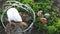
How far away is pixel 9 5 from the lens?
459 centimetres

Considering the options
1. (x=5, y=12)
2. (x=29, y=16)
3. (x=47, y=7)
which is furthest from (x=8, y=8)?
(x=47, y=7)

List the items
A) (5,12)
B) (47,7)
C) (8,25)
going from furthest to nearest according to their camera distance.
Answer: (47,7) < (5,12) < (8,25)

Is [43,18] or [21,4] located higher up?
[21,4]

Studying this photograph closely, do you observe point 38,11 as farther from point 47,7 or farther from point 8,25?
point 8,25

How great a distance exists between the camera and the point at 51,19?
15.2 feet

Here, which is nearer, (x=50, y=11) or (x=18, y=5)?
(x=18, y=5)

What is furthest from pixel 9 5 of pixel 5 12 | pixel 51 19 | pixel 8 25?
pixel 51 19

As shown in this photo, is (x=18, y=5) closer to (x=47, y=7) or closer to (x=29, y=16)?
(x=29, y=16)

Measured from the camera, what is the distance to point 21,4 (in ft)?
14.7

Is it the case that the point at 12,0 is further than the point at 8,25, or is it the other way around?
the point at 12,0

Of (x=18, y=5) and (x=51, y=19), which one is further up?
(x=18, y=5)

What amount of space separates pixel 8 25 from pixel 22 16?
0.33 m

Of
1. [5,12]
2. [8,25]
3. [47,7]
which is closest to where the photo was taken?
[8,25]

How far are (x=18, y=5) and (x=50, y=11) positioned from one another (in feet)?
2.39
